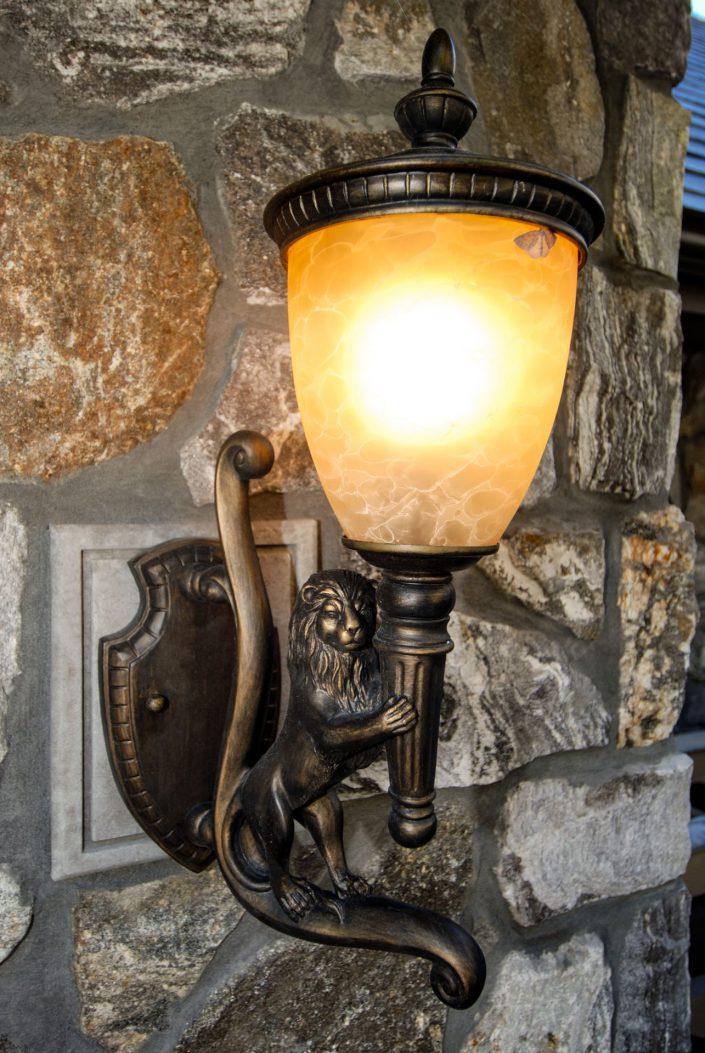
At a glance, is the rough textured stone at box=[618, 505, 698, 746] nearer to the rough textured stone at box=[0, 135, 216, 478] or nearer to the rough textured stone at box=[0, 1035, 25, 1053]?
the rough textured stone at box=[0, 135, 216, 478]

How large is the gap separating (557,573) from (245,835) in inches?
16.3

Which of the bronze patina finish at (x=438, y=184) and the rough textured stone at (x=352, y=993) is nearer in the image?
the bronze patina finish at (x=438, y=184)

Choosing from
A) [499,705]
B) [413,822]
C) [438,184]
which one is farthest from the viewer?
[499,705]

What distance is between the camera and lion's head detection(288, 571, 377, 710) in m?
0.61

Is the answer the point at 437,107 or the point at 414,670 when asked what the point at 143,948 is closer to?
the point at 414,670

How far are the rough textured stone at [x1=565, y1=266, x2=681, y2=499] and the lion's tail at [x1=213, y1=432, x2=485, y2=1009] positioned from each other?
1.33 feet

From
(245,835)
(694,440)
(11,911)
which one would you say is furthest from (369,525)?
(694,440)

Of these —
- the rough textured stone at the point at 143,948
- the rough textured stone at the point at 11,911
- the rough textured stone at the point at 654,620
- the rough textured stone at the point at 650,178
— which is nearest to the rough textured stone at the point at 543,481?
the rough textured stone at the point at 654,620

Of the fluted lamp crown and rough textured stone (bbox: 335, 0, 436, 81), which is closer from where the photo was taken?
the fluted lamp crown

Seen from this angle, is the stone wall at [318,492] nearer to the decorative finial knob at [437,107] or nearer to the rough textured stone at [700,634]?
the decorative finial knob at [437,107]

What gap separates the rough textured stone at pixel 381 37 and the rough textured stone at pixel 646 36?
0.80 feet

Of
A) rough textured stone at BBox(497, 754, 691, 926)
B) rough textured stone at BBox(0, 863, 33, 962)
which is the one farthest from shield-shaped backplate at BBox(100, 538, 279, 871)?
rough textured stone at BBox(497, 754, 691, 926)

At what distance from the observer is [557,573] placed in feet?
2.85

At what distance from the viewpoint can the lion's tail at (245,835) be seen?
2.02 ft
